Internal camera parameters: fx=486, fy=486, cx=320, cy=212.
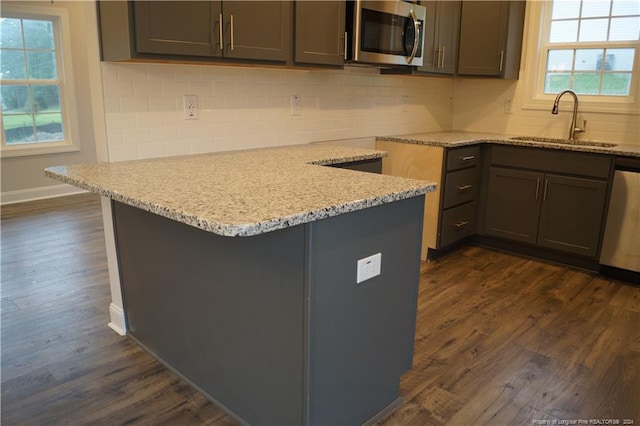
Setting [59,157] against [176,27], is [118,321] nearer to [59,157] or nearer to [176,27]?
[176,27]

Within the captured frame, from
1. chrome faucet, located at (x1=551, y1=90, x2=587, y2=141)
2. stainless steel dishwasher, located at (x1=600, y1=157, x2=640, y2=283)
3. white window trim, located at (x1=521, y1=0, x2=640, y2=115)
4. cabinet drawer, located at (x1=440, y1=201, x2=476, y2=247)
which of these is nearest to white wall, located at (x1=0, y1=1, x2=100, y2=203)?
cabinet drawer, located at (x1=440, y1=201, x2=476, y2=247)

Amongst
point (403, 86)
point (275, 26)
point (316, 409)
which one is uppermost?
point (275, 26)

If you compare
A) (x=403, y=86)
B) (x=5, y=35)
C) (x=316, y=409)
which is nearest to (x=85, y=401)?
(x=316, y=409)

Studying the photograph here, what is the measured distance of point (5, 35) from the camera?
516 centimetres

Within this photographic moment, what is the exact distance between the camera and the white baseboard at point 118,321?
2492mm

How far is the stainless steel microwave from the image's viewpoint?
9.51 ft

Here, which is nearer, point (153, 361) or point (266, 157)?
point (153, 361)

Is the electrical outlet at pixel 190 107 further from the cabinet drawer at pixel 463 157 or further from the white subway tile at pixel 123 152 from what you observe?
the cabinet drawer at pixel 463 157

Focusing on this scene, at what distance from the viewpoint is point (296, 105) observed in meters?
3.21

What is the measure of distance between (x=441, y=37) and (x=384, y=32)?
2.92 ft

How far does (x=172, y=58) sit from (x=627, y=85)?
337 centimetres

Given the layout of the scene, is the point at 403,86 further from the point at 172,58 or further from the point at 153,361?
the point at 153,361

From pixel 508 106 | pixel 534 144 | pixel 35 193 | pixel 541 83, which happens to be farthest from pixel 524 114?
pixel 35 193

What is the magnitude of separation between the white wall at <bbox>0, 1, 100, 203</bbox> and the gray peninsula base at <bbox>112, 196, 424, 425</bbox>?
13.3ft
